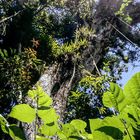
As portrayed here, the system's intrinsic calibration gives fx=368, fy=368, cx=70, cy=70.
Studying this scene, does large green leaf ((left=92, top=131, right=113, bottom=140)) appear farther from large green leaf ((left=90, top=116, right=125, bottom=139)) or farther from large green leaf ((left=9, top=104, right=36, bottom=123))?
large green leaf ((left=9, top=104, right=36, bottom=123))

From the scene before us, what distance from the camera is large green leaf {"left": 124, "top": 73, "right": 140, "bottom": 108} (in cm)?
67

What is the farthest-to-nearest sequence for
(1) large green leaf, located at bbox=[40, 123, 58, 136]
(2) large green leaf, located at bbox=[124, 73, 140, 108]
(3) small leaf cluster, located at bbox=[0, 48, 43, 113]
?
1. (3) small leaf cluster, located at bbox=[0, 48, 43, 113]
2. (1) large green leaf, located at bbox=[40, 123, 58, 136]
3. (2) large green leaf, located at bbox=[124, 73, 140, 108]

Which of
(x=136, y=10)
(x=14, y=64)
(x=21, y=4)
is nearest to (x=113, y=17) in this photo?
(x=136, y=10)

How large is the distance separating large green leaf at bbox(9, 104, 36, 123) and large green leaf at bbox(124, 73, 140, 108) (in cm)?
19

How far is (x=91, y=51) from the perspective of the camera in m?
7.51

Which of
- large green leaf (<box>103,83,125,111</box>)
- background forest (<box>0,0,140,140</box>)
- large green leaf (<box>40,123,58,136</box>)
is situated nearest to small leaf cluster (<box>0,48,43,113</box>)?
background forest (<box>0,0,140,140</box>)

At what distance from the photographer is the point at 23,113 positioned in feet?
2.39

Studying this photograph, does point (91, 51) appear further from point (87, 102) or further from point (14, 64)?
point (14, 64)

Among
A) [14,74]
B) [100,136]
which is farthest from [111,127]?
[14,74]

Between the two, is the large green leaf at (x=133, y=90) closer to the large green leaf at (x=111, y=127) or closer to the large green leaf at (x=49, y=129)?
the large green leaf at (x=111, y=127)

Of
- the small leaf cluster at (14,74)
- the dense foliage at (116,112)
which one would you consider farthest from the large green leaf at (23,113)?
the small leaf cluster at (14,74)

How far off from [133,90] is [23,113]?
0.22 metres

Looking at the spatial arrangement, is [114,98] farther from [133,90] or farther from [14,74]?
[14,74]

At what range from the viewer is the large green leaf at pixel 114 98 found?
2.24ft
